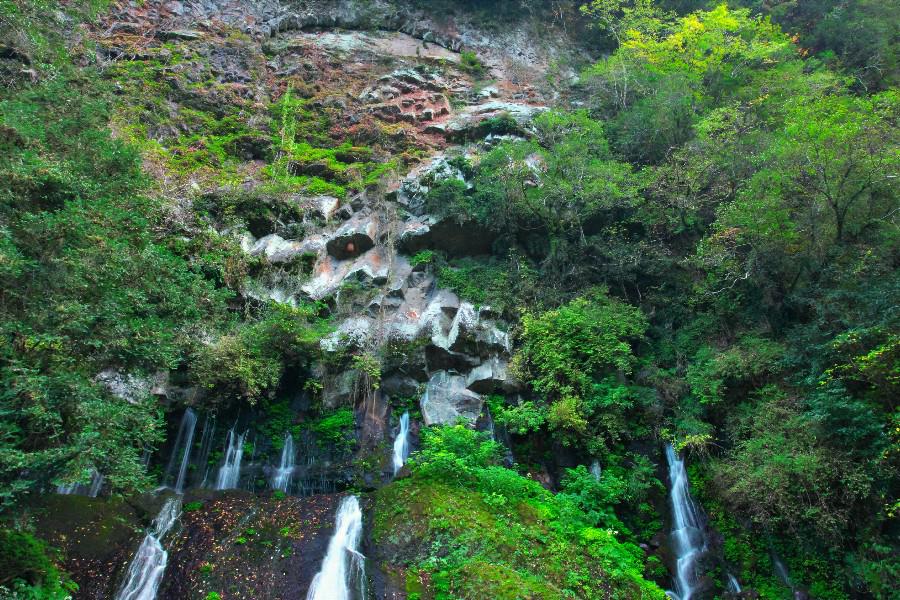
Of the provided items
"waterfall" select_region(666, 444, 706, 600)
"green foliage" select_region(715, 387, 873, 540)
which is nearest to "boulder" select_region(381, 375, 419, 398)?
"waterfall" select_region(666, 444, 706, 600)

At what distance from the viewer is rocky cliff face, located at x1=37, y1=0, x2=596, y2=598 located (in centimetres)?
1037

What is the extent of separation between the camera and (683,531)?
10594 mm

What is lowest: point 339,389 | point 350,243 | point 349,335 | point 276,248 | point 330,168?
point 339,389

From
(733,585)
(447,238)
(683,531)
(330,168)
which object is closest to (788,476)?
(733,585)

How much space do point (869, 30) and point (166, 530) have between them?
91.3 ft

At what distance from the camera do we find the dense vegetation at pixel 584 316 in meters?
8.25

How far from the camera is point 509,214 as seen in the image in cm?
1584

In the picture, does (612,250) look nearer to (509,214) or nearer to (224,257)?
(509,214)

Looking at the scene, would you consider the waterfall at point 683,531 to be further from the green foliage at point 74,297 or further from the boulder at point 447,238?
the green foliage at point 74,297

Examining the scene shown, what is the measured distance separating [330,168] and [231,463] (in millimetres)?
11168

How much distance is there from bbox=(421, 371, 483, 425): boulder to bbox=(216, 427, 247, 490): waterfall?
4611 mm

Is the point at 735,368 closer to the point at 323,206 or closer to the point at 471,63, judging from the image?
the point at 323,206

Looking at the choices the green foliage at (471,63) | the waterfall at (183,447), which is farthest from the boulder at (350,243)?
the green foliage at (471,63)

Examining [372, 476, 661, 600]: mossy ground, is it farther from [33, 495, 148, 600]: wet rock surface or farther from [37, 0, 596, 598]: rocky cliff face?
[33, 495, 148, 600]: wet rock surface
